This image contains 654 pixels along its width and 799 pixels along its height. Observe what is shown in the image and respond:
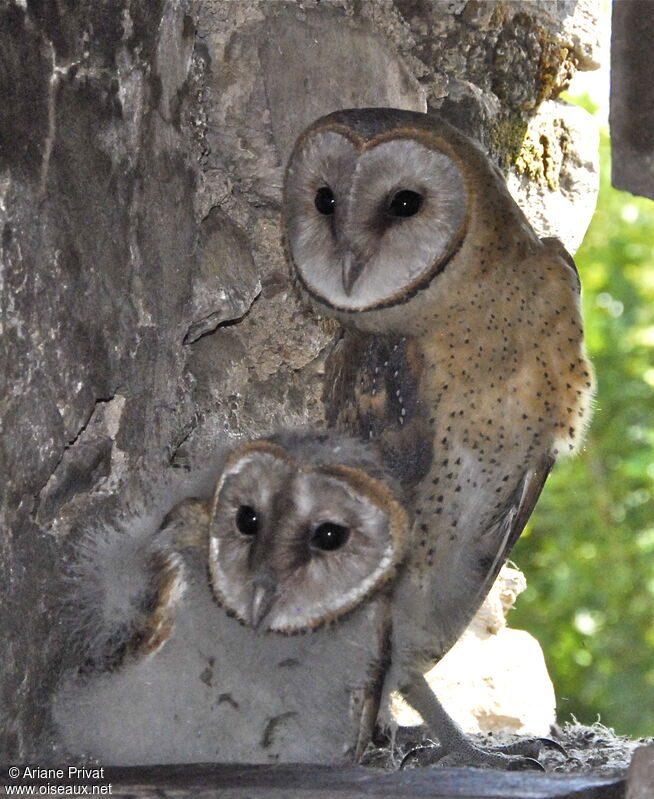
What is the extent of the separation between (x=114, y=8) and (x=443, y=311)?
2.47 feet

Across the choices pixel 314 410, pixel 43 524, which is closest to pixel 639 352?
pixel 314 410

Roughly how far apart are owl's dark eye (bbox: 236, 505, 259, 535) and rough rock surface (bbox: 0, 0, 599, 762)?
0.76 ft

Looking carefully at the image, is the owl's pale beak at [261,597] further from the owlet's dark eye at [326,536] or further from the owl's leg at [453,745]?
the owl's leg at [453,745]

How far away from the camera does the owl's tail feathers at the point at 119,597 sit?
1453 millimetres

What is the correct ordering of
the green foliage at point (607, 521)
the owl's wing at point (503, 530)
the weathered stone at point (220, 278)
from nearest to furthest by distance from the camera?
the weathered stone at point (220, 278) → the owl's wing at point (503, 530) → the green foliage at point (607, 521)

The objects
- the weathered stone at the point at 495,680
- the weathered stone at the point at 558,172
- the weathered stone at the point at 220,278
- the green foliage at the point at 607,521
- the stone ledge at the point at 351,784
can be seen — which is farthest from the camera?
the green foliage at the point at 607,521

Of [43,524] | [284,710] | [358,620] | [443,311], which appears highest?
[443,311]

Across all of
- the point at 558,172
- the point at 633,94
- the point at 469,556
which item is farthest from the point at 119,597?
the point at 558,172

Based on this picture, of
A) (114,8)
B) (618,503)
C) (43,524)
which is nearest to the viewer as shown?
(43,524)

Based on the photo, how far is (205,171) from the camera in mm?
1895

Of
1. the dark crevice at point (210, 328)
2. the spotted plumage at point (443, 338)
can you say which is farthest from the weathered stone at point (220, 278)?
the spotted plumage at point (443, 338)

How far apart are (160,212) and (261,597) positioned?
0.64 meters

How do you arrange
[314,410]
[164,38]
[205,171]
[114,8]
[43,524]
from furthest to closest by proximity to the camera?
[314,410] → [205,171] → [164,38] → [114,8] → [43,524]

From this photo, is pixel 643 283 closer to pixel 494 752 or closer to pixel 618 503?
pixel 618 503
